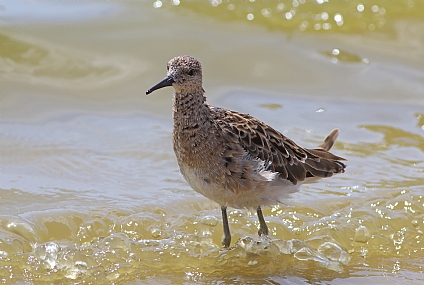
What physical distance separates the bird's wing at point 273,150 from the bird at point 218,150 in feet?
0.04

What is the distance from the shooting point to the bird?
6719 mm

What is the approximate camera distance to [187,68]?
6.66m

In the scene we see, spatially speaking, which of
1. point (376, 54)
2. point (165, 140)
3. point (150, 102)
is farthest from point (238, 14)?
point (165, 140)

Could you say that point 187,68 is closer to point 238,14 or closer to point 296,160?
point 296,160

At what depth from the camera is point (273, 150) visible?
721 cm

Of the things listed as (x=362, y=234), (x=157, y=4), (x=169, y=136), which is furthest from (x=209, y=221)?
(x=157, y=4)

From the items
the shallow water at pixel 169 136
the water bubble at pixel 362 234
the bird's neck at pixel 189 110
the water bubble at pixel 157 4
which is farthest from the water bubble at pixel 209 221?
the water bubble at pixel 157 4

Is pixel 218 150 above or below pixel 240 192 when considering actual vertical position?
above

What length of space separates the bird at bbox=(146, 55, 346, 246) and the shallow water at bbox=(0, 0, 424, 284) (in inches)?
20.7

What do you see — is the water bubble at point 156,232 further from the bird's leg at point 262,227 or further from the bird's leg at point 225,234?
the bird's leg at point 262,227

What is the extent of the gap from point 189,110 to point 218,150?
50 centimetres

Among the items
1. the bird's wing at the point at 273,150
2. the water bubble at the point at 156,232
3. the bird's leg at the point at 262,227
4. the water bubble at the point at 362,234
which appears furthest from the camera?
the water bubble at the point at 362,234

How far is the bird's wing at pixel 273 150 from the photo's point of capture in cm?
694

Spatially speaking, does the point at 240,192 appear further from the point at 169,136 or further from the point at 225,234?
the point at 169,136
